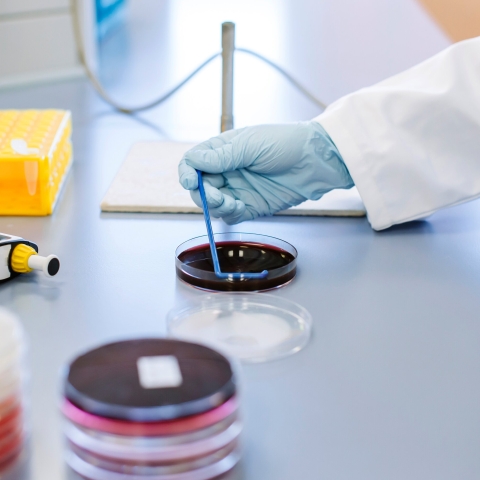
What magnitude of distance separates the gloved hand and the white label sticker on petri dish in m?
0.48

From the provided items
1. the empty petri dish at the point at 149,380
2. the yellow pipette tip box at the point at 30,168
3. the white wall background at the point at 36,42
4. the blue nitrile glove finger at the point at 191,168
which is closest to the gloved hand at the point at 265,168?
the blue nitrile glove finger at the point at 191,168

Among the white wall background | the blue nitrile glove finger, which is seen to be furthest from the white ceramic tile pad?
the white wall background

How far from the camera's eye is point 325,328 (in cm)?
70

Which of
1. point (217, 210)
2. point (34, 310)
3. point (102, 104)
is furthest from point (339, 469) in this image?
point (102, 104)

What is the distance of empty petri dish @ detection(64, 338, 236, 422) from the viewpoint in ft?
1.33

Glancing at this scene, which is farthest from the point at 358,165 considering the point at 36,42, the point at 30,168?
the point at 36,42

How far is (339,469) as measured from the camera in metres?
0.49

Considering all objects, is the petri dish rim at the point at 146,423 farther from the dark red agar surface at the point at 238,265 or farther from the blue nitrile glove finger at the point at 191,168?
the blue nitrile glove finger at the point at 191,168

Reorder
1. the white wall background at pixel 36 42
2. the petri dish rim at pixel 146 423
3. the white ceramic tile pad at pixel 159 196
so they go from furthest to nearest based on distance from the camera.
Answer: the white wall background at pixel 36 42, the white ceramic tile pad at pixel 159 196, the petri dish rim at pixel 146 423

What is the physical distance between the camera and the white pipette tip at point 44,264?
768mm

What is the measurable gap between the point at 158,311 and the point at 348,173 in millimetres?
467

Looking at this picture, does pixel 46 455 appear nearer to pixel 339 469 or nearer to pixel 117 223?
pixel 339 469

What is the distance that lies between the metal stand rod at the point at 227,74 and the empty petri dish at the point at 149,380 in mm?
831

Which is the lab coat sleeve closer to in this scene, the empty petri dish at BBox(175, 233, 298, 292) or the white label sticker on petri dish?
the empty petri dish at BBox(175, 233, 298, 292)
